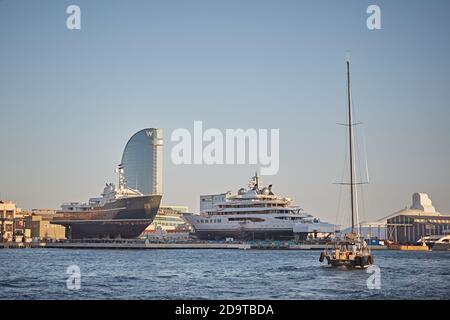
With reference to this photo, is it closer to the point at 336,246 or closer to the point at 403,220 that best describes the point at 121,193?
the point at 403,220

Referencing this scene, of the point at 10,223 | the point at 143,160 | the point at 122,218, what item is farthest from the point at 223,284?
the point at 143,160

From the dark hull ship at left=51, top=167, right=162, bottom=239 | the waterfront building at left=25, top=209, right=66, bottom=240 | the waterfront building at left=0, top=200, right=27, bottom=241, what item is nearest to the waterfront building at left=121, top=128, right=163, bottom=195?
the waterfront building at left=25, top=209, right=66, bottom=240

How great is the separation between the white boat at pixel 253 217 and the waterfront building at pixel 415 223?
10.0m

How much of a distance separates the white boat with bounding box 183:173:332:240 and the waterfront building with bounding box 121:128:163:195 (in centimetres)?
7968

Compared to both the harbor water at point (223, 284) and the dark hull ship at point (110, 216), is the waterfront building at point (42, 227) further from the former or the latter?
the harbor water at point (223, 284)

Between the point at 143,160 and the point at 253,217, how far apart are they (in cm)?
8926

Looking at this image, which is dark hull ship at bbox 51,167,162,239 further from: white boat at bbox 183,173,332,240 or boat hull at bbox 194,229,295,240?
boat hull at bbox 194,229,295,240

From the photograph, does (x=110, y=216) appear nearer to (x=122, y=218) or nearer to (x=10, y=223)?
(x=122, y=218)

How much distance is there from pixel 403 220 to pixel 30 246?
1795 inches

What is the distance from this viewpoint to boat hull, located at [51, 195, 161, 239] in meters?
83.9
